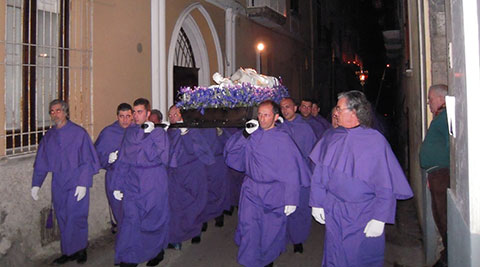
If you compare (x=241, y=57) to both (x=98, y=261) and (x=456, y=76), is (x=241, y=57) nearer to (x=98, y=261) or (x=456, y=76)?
(x=98, y=261)

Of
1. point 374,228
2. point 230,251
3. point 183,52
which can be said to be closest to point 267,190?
point 374,228

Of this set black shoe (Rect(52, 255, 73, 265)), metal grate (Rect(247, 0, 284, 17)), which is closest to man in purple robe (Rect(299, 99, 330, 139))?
black shoe (Rect(52, 255, 73, 265))

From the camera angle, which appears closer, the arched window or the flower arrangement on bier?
the flower arrangement on bier

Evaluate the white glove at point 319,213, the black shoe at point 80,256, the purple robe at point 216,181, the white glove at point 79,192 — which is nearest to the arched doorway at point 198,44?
the purple robe at point 216,181

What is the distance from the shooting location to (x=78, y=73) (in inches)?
247

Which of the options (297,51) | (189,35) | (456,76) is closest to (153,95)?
(189,35)

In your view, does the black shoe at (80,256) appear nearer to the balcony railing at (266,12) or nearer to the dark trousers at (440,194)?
the dark trousers at (440,194)

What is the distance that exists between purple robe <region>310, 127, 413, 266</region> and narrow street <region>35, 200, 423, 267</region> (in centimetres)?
168

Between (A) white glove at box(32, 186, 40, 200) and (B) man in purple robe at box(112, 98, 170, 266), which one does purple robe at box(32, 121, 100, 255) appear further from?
(B) man in purple robe at box(112, 98, 170, 266)

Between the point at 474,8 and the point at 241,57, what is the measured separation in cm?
1054

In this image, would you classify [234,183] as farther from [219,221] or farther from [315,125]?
[315,125]

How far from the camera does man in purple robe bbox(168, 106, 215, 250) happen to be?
585cm

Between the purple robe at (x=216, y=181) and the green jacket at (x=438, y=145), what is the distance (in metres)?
3.29

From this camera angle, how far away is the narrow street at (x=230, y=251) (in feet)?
17.2
